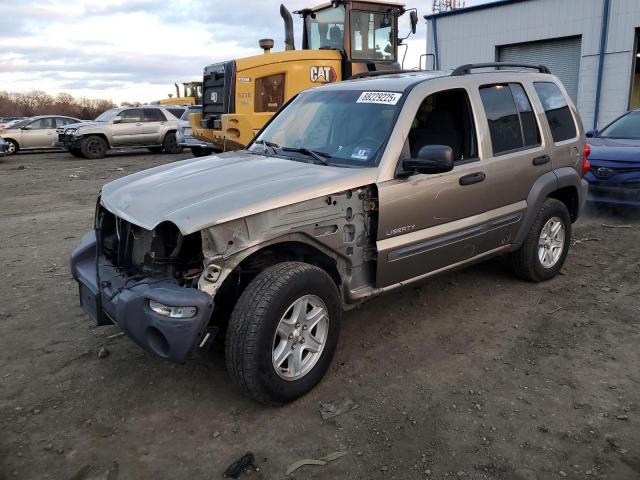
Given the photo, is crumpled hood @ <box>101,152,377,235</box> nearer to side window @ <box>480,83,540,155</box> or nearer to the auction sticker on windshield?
the auction sticker on windshield

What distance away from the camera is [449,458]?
2787 millimetres

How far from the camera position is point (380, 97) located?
4.02m

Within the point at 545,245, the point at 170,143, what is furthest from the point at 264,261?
the point at 170,143

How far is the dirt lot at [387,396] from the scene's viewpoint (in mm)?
2783

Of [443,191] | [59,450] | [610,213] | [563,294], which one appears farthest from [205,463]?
[610,213]

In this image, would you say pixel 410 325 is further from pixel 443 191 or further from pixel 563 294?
pixel 563 294

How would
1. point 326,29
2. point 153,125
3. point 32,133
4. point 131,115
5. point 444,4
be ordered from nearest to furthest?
point 326,29 → point 131,115 → point 153,125 → point 32,133 → point 444,4

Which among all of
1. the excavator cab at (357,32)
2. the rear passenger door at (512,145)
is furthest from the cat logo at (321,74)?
the rear passenger door at (512,145)

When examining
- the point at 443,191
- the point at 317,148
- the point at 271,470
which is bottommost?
the point at 271,470

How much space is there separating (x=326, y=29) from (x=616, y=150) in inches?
226

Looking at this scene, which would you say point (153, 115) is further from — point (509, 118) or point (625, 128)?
point (509, 118)

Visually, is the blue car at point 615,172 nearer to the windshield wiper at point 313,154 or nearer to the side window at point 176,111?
the windshield wiper at point 313,154

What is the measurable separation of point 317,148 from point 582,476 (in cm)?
262

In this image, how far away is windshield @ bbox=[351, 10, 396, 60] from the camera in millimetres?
10227
